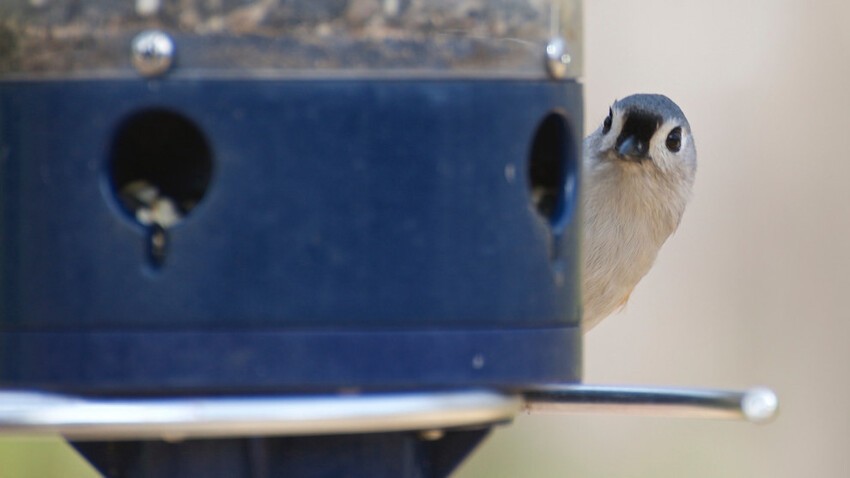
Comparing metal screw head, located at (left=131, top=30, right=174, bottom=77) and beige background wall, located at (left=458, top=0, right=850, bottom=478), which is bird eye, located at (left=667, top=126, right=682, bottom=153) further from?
metal screw head, located at (left=131, top=30, right=174, bottom=77)

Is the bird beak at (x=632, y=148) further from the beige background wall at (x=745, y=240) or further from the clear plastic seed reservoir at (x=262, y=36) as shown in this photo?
the beige background wall at (x=745, y=240)

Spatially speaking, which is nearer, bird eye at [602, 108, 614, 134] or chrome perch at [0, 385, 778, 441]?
chrome perch at [0, 385, 778, 441]

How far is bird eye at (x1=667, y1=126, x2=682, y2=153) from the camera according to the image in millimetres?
5703

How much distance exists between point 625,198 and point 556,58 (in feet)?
7.47

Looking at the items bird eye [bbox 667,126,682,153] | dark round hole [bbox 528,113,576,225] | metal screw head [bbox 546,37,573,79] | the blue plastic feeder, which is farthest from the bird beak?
the blue plastic feeder

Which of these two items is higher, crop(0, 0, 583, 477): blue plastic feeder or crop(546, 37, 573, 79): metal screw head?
crop(546, 37, 573, 79): metal screw head

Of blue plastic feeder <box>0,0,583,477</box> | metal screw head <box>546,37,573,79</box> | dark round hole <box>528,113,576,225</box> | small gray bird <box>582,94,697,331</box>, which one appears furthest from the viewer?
small gray bird <box>582,94,697,331</box>

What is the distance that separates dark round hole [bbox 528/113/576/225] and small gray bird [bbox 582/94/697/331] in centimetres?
174

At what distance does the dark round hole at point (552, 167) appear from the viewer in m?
3.46

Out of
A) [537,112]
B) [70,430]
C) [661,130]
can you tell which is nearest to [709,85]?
[661,130]

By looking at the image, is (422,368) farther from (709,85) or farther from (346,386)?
(709,85)

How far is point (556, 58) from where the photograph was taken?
10.8 ft

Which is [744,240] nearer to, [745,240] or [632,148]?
[745,240]

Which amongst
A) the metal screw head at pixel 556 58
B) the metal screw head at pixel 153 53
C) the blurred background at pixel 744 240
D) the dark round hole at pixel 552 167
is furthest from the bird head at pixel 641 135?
the metal screw head at pixel 153 53
